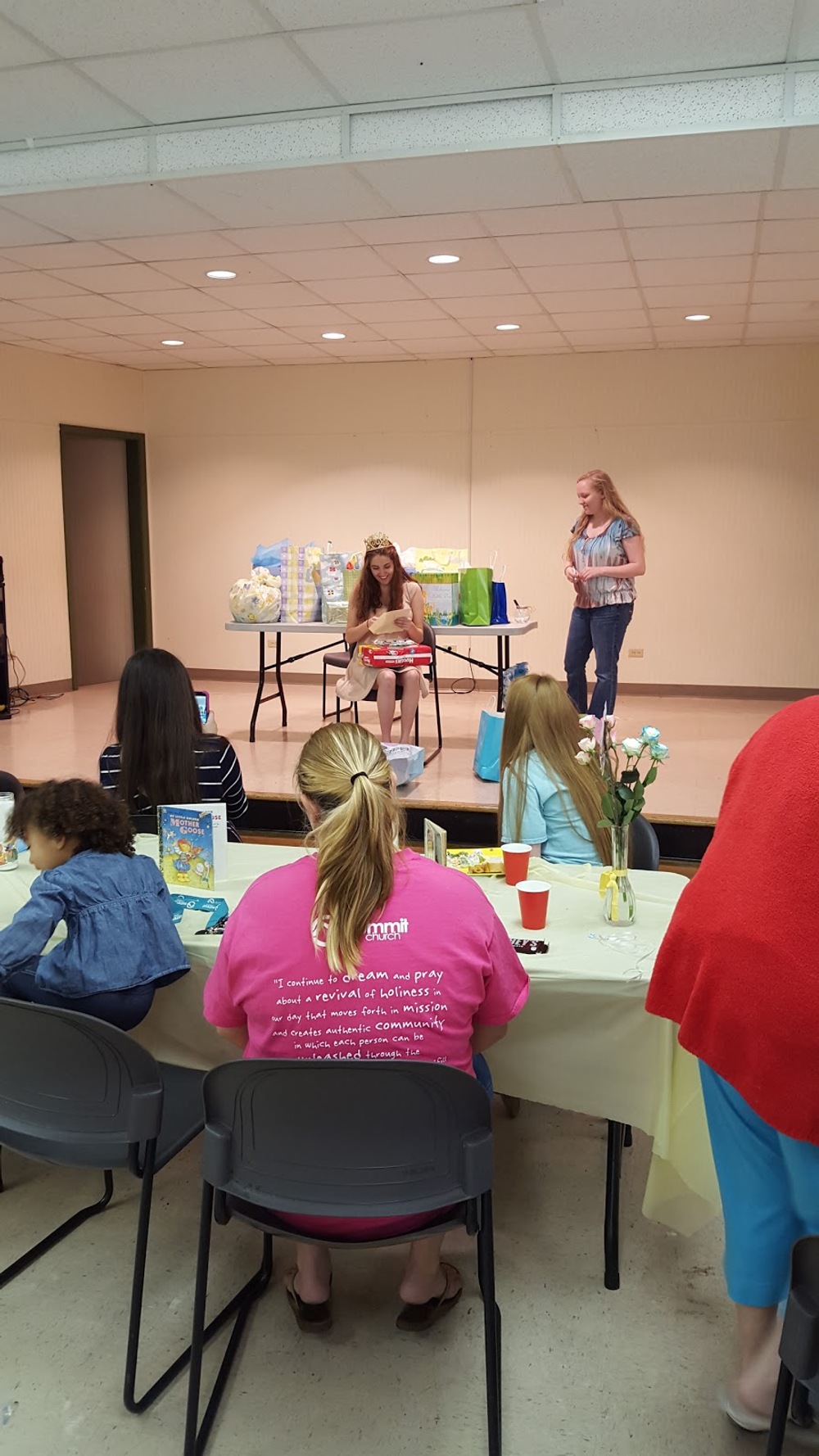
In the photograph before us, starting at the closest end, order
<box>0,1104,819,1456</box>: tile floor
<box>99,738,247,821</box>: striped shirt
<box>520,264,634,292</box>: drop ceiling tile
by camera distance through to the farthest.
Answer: <box>0,1104,819,1456</box>: tile floor → <box>99,738,247,821</box>: striped shirt → <box>520,264,634,292</box>: drop ceiling tile

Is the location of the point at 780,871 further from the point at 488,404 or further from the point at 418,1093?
the point at 488,404

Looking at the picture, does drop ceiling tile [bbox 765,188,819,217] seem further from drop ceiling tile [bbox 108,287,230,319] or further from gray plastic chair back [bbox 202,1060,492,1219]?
gray plastic chair back [bbox 202,1060,492,1219]

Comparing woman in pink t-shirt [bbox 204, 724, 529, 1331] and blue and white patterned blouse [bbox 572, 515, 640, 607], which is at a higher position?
blue and white patterned blouse [bbox 572, 515, 640, 607]

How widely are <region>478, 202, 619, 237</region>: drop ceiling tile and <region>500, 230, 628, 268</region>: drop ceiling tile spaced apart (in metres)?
0.09

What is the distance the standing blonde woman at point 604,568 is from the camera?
5703 millimetres

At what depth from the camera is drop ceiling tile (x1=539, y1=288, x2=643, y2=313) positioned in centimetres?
598

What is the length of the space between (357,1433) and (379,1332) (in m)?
0.22

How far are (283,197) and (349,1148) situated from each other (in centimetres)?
395

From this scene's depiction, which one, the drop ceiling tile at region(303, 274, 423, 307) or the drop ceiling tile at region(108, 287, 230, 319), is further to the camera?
the drop ceiling tile at region(108, 287, 230, 319)

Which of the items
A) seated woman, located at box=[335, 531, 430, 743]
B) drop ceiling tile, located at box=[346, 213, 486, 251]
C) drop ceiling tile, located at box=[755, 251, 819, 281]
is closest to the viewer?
drop ceiling tile, located at box=[346, 213, 486, 251]

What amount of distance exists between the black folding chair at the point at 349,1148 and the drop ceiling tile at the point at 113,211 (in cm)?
380

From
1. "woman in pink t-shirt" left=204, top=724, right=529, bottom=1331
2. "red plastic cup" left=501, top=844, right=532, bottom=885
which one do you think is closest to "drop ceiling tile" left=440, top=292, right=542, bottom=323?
"red plastic cup" left=501, top=844, right=532, bottom=885

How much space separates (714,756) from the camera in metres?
5.86

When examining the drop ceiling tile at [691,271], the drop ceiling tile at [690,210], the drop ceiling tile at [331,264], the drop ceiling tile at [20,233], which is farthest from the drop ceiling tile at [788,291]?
the drop ceiling tile at [20,233]
